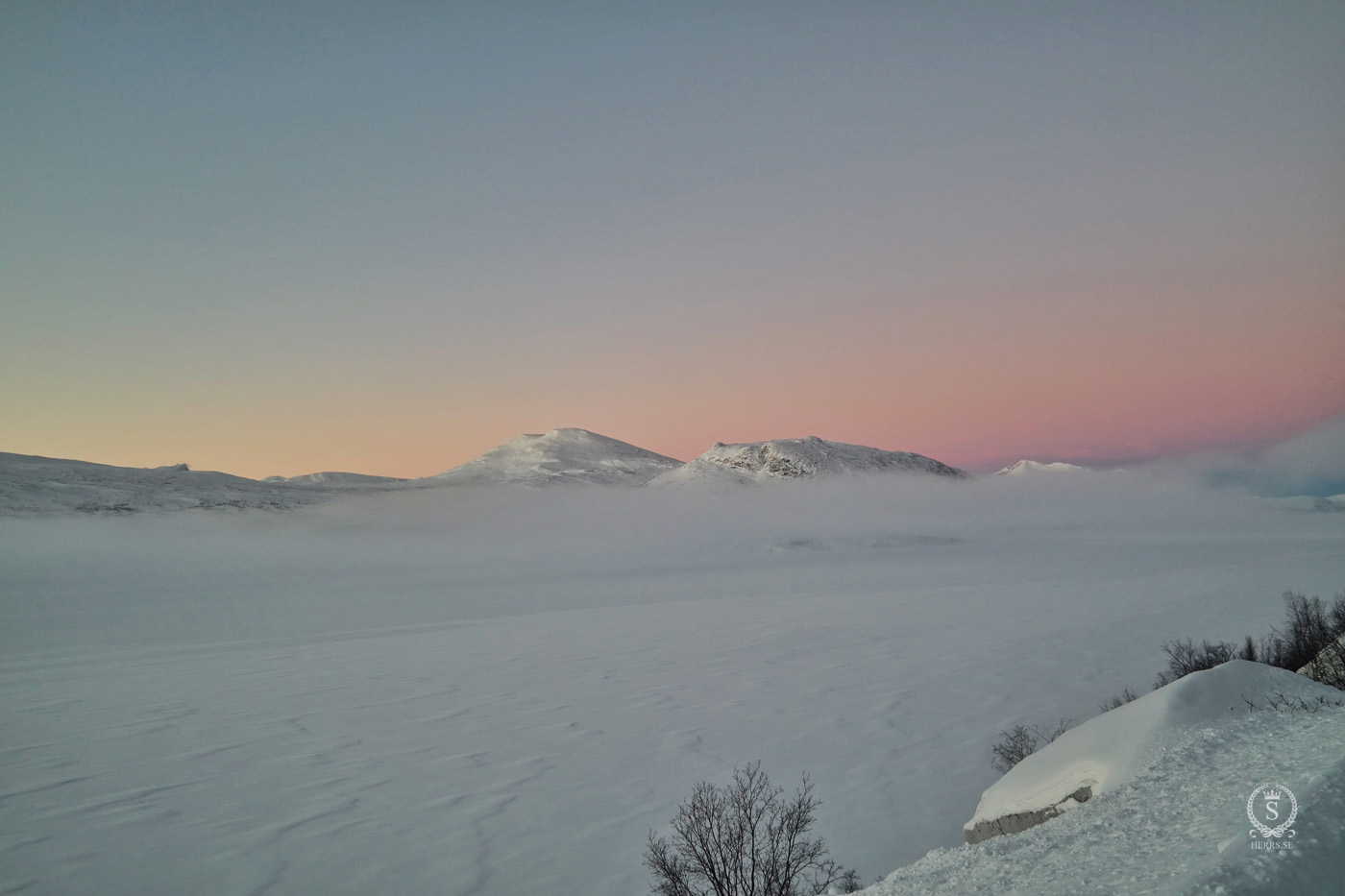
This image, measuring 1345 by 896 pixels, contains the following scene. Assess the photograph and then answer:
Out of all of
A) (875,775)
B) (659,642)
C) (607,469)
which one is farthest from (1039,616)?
(607,469)

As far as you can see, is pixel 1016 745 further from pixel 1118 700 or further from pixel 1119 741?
pixel 1119 741

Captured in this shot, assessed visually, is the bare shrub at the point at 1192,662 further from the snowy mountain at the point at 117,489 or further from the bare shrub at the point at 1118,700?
the snowy mountain at the point at 117,489

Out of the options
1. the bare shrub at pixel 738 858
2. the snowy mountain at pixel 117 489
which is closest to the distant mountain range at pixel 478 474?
the snowy mountain at pixel 117 489

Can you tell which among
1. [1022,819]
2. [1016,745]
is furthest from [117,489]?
[1022,819]

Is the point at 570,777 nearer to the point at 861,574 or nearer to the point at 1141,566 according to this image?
the point at 861,574

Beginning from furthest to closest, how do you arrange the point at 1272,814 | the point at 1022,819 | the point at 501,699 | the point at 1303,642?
1. the point at 501,699
2. the point at 1303,642
3. the point at 1022,819
4. the point at 1272,814

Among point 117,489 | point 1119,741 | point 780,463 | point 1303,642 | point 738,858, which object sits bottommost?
point 738,858
